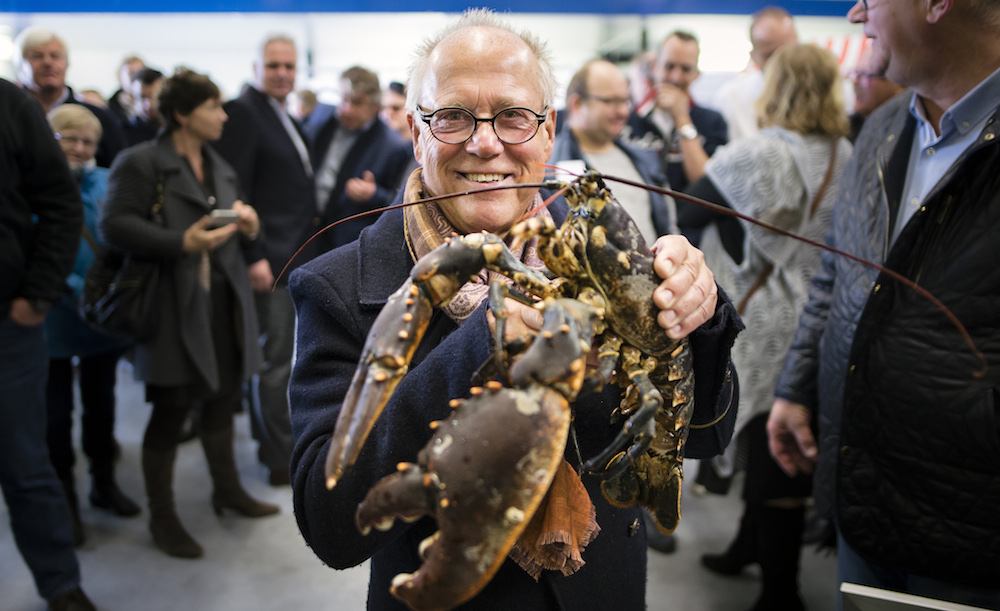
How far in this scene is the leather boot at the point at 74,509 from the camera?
298 cm

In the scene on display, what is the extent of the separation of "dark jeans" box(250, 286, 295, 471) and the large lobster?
9.45ft

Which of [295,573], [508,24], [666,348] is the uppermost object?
[508,24]

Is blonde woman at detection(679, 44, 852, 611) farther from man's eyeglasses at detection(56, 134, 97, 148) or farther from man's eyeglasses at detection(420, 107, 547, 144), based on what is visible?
man's eyeglasses at detection(56, 134, 97, 148)

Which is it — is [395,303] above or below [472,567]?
above

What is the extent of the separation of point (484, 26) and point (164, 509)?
2.83m

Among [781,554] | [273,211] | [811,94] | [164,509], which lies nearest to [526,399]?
[781,554]

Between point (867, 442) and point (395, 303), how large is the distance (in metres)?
1.32

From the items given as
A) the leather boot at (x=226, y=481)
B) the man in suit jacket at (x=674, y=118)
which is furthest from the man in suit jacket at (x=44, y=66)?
the man in suit jacket at (x=674, y=118)

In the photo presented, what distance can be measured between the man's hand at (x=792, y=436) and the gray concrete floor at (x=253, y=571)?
3.22 feet

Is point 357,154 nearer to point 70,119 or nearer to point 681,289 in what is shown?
point 70,119

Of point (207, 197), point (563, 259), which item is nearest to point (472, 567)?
point (563, 259)

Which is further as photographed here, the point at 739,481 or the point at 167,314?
the point at 739,481

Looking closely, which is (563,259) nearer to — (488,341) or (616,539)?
(488,341)

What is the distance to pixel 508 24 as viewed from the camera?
3.93 feet
